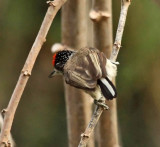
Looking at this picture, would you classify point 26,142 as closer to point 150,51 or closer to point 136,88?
point 136,88

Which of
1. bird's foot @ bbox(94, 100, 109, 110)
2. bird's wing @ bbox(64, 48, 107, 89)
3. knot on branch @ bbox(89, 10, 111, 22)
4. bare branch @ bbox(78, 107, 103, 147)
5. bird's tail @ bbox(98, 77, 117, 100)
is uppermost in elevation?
knot on branch @ bbox(89, 10, 111, 22)

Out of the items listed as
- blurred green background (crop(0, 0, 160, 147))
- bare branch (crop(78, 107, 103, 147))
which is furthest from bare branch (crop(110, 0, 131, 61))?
blurred green background (crop(0, 0, 160, 147))

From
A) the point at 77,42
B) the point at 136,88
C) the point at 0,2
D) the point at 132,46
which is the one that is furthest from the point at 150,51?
the point at 77,42

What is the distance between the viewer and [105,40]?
1.92 m

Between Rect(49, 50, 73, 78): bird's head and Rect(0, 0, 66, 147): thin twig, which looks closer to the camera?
Rect(0, 0, 66, 147): thin twig

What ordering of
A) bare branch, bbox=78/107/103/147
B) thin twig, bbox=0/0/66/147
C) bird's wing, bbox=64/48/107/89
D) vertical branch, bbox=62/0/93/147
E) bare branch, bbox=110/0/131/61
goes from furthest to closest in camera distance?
vertical branch, bbox=62/0/93/147
bird's wing, bbox=64/48/107/89
bare branch, bbox=110/0/131/61
bare branch, bbox=78/107/103/147
thin twig, bbox=0/0/66/147

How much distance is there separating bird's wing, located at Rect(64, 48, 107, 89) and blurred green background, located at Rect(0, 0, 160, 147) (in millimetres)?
2396

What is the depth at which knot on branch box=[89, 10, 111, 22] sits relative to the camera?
184 cm

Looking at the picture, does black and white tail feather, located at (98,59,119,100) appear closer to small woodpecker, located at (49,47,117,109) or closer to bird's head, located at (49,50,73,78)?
small woodpecker, located at (49,47,117,109)

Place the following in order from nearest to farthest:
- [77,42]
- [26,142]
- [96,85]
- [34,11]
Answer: [96,85]
[77,42]
[34,11]
[26,142]

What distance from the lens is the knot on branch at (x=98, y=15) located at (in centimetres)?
184

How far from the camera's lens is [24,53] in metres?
5.98

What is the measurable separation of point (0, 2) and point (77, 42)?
7.49 feet

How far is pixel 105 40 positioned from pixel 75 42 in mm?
207
